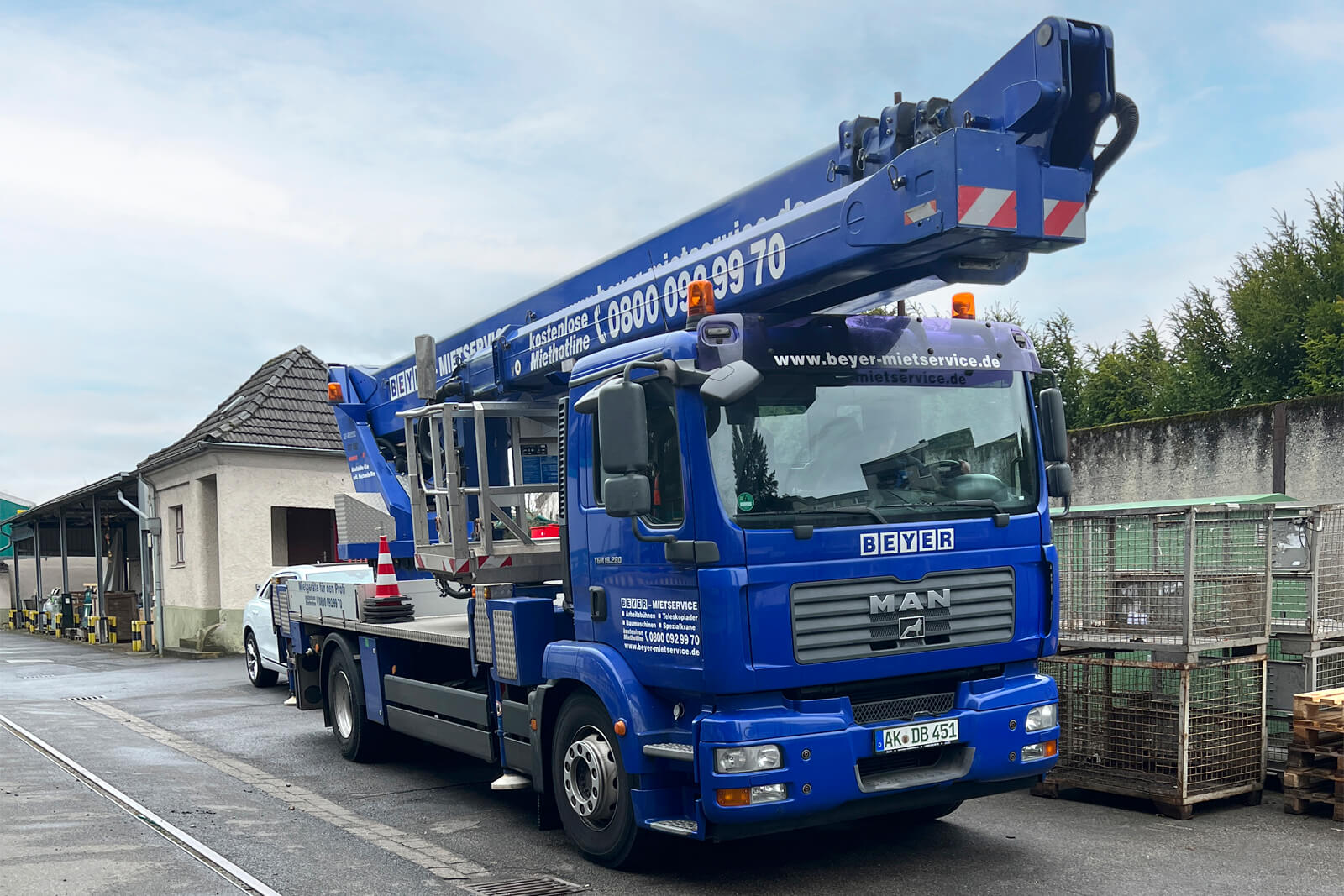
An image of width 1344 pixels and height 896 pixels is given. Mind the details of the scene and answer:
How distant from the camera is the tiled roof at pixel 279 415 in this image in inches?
922

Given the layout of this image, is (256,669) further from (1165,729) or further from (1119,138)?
(1119,138)

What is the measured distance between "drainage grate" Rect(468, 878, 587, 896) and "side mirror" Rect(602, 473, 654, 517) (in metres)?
1.88

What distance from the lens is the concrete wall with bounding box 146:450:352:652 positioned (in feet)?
74.9

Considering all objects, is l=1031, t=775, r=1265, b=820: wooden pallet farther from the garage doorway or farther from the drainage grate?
the garage doorway

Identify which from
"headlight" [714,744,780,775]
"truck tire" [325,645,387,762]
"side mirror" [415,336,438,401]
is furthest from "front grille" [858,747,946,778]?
"truck tire" [325,645,387,762]

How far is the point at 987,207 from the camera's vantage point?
5.15 m

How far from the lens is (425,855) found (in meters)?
6.69

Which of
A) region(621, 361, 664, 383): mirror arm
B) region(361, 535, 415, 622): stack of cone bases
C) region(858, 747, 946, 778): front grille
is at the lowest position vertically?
region(858, 747, 946, 778): front grille

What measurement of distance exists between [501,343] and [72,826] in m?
4.09

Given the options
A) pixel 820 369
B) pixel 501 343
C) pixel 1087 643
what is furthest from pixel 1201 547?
pixel 501 343

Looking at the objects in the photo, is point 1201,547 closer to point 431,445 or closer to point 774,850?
point 774,850

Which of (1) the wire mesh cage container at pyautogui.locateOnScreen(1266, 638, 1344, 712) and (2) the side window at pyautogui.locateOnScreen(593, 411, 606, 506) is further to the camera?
(1) the wire mesh cage container at pyautogui.locateOnScreen(1266, 638, 1344, 712)

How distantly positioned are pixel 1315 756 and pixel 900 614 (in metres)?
3.22

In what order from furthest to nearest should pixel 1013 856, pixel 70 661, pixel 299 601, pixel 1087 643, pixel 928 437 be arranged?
1. pixel 70 661
2. pixel 299 601
3. pixel 1087 643
4. pixel 1013 856
5. pixel 928 437
